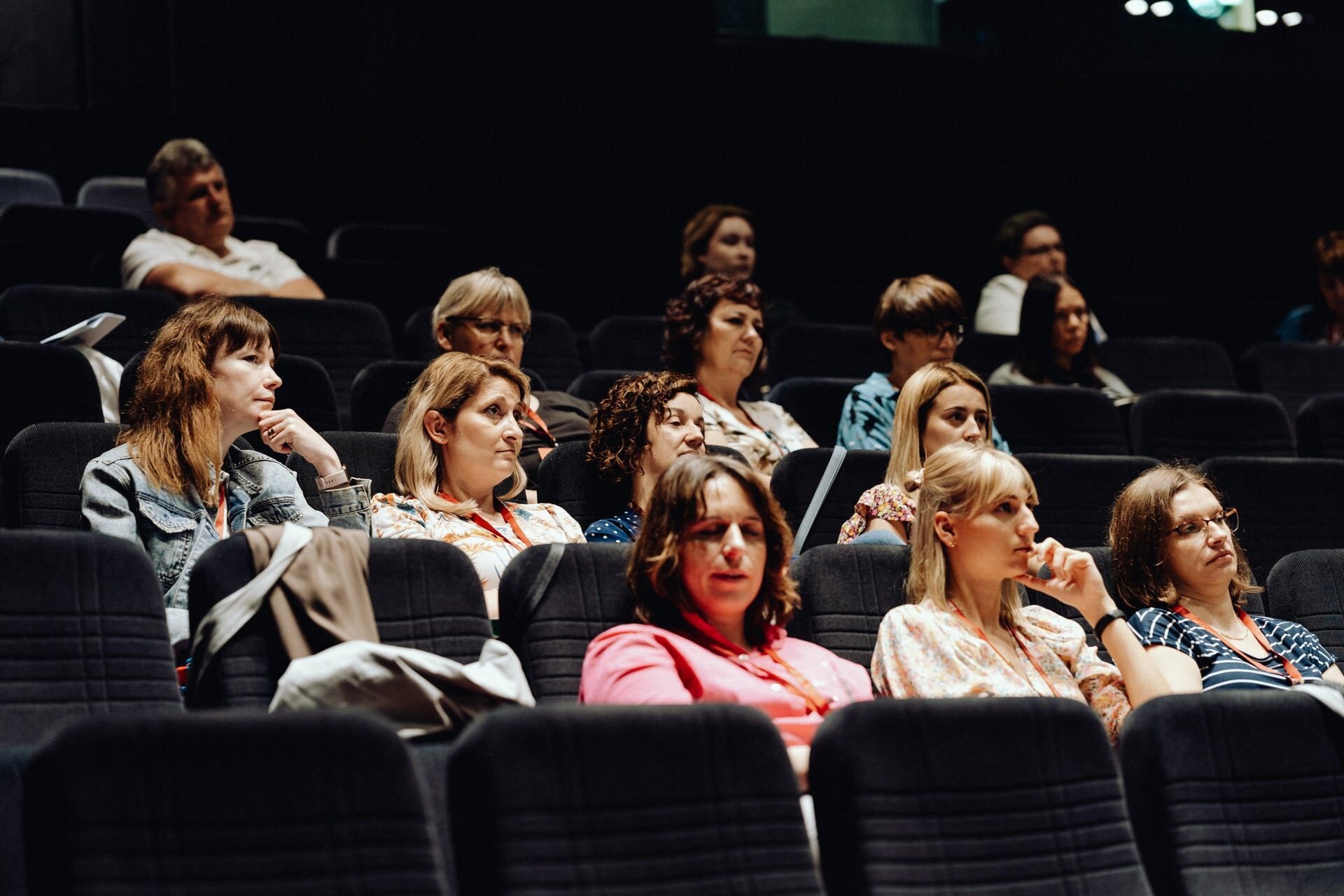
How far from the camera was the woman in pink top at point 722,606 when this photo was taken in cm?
161

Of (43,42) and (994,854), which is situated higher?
(43,42)

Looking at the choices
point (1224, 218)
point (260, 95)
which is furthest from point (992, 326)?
point (260, 95)

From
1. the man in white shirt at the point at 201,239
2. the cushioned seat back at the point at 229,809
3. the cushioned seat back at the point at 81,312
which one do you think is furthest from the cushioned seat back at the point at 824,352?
the cushioned seat back at the point at 229,809

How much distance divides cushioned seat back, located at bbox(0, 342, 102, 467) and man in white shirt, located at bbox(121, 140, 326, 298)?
2.80 feet

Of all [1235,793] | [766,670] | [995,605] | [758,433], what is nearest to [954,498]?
[995,605]

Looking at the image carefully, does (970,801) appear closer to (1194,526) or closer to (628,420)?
(1194,526)

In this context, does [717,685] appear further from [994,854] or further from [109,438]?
[109,438]

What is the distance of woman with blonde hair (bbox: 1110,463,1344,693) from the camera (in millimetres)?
1985

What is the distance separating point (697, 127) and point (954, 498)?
289 cm

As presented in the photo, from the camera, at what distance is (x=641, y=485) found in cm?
223

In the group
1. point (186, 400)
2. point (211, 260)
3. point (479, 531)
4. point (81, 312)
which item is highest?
point (211, 260)

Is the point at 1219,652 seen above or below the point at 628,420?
below

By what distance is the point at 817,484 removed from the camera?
2410 mm

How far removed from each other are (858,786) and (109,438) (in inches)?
47.7
